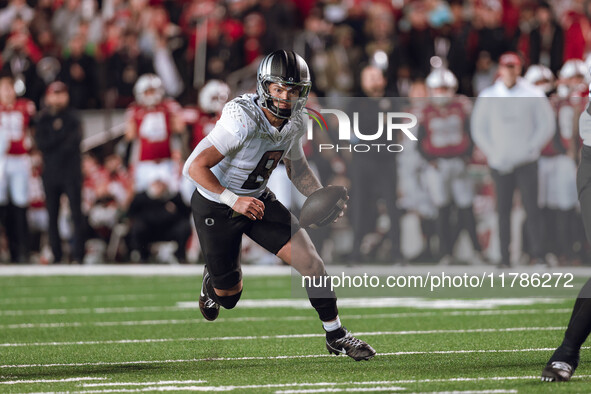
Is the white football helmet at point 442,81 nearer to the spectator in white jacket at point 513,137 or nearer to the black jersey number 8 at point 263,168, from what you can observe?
the spectator in white jacket at point 513,137

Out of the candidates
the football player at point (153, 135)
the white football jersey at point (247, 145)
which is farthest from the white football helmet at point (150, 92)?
the white football jersey at point (247, 145)

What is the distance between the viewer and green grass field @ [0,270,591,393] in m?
5.35

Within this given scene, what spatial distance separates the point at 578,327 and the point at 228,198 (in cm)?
186

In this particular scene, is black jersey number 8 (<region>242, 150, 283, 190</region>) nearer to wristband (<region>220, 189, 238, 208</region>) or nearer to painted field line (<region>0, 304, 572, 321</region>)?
wristband (<region>220, 189, 238, 208</region>)

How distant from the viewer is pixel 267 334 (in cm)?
757

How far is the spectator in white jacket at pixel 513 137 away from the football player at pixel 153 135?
366cm

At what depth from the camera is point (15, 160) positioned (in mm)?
13523

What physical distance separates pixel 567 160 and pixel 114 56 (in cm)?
645

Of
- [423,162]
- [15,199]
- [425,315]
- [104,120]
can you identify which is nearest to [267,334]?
[425,315]

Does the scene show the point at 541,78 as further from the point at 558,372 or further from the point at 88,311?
the point at 558,372

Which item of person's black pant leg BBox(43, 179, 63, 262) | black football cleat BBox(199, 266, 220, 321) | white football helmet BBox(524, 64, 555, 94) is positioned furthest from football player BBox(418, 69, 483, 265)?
black football cleat BBox(199, 266, 220, 321)

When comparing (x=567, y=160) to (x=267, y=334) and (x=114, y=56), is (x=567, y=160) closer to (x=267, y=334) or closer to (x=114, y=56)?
(x=267, y=334)

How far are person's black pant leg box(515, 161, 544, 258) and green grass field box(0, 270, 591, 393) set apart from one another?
2.03 m

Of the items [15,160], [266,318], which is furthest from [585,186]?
[15,160]
